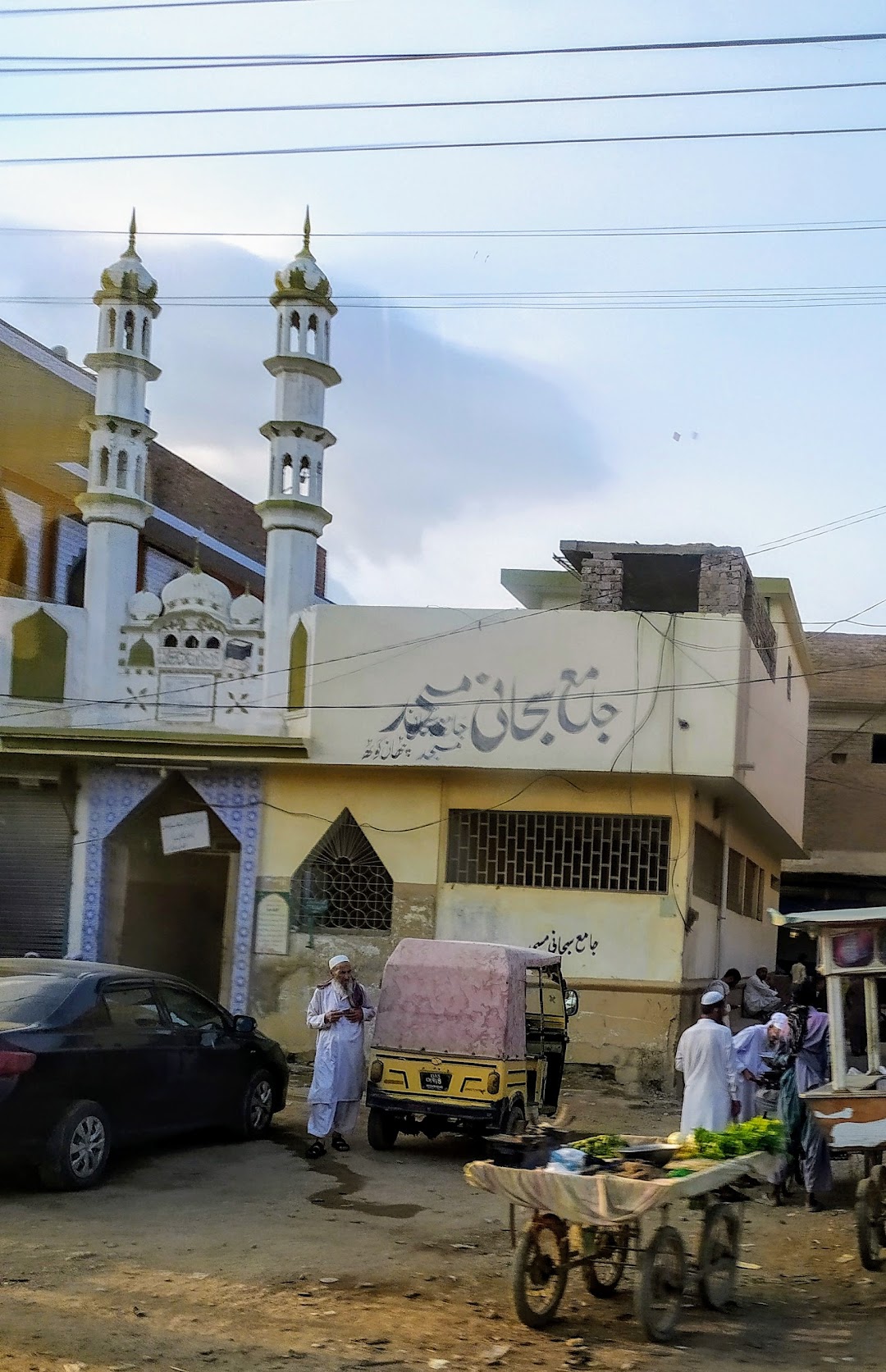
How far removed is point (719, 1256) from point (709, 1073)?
3260mm

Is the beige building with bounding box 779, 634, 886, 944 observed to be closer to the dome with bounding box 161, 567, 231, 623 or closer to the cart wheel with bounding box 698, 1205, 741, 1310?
the dome with bounding box 161, 567, 231, 623

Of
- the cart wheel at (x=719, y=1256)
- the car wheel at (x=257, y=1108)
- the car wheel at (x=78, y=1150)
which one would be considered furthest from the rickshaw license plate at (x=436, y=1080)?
the cart wheel at (x=719, y=1256)

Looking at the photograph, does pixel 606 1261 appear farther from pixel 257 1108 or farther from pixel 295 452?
pixel 295 452

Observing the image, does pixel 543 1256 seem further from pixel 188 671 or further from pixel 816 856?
pixel 816 856

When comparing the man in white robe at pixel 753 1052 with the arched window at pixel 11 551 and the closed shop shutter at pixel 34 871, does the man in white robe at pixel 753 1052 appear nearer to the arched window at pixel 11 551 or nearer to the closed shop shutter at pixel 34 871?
the closed shop shutter at pixel 34 871

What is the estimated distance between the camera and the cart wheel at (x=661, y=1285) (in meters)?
6.96

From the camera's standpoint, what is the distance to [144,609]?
19.3 meters

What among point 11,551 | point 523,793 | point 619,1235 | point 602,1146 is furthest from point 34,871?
point 619,1235

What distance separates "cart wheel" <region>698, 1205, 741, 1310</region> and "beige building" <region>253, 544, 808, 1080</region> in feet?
32.4

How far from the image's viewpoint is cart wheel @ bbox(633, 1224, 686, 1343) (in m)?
6.96

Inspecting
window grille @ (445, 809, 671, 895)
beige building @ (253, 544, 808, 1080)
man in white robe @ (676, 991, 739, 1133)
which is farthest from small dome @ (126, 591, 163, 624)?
man in white robe @ (676, 991, 739, 1133)

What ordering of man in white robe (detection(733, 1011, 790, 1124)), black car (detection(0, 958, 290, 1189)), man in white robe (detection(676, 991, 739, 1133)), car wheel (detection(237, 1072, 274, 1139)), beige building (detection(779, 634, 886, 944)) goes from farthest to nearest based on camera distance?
beige building (detection(779, 634, 886, 944))
car wheel (detection(237, 1072, 274, 1139))
man in white robe (detection(733, 1011, 790, 1124))
man in white robe (detection(676, 991, 739, 1133))
black car (detection(0, 958, 290, 1189))

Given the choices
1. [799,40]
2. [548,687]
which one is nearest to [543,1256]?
[799,40]

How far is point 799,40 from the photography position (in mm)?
9719
